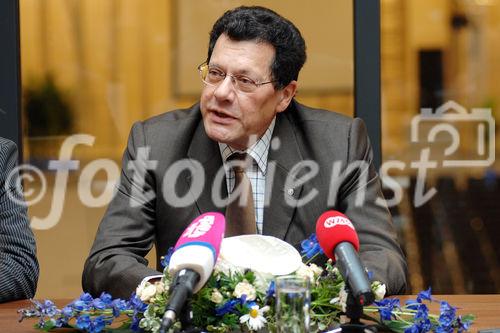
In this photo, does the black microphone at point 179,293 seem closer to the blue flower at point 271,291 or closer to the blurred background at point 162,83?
the blue flower at point 271,291

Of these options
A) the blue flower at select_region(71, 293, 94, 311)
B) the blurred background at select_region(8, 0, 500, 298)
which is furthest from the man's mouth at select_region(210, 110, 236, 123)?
the blurred background at select_region(8, 0, 500, 298)

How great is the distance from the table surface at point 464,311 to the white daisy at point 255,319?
52 centimetres

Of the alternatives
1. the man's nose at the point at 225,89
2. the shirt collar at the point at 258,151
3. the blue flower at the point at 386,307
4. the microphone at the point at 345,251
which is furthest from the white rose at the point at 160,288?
the shirt collar at the point at 258,151

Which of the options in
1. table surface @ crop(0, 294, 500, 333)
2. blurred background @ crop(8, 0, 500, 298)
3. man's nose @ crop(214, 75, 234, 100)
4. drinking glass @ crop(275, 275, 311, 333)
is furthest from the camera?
blurred background @ crop(8, 0, 500, 298)

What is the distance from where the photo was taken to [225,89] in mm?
2488

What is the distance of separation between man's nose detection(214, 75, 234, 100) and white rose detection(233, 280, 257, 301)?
0.89 m

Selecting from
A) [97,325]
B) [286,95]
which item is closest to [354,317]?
[97,325]

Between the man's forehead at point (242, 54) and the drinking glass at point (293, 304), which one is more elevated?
the man's forehead at point (242, 54)

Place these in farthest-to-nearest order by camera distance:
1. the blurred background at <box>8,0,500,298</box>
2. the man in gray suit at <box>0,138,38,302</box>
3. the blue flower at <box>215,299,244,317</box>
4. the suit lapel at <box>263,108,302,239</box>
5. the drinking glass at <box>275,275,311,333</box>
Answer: the blurred background at <box>8,0,500,298</box>
the suit lapel at <box>263,108,302,239</box>
the man in gray suit at <box>0,138,38,302</box>
the blue flower at <box>215,299,244,317</box>
the drinking glass at <box>275,275,311,333</box>

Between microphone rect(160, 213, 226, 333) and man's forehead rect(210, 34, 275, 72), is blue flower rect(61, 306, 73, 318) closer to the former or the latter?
microphone rect(160, 213, 226, 333)

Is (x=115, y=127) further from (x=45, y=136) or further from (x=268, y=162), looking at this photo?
(x=268, y=162)

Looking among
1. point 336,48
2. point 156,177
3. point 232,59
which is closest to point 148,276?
point 156,177

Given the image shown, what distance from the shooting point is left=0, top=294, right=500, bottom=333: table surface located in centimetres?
199

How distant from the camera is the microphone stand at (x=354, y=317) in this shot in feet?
5.67
